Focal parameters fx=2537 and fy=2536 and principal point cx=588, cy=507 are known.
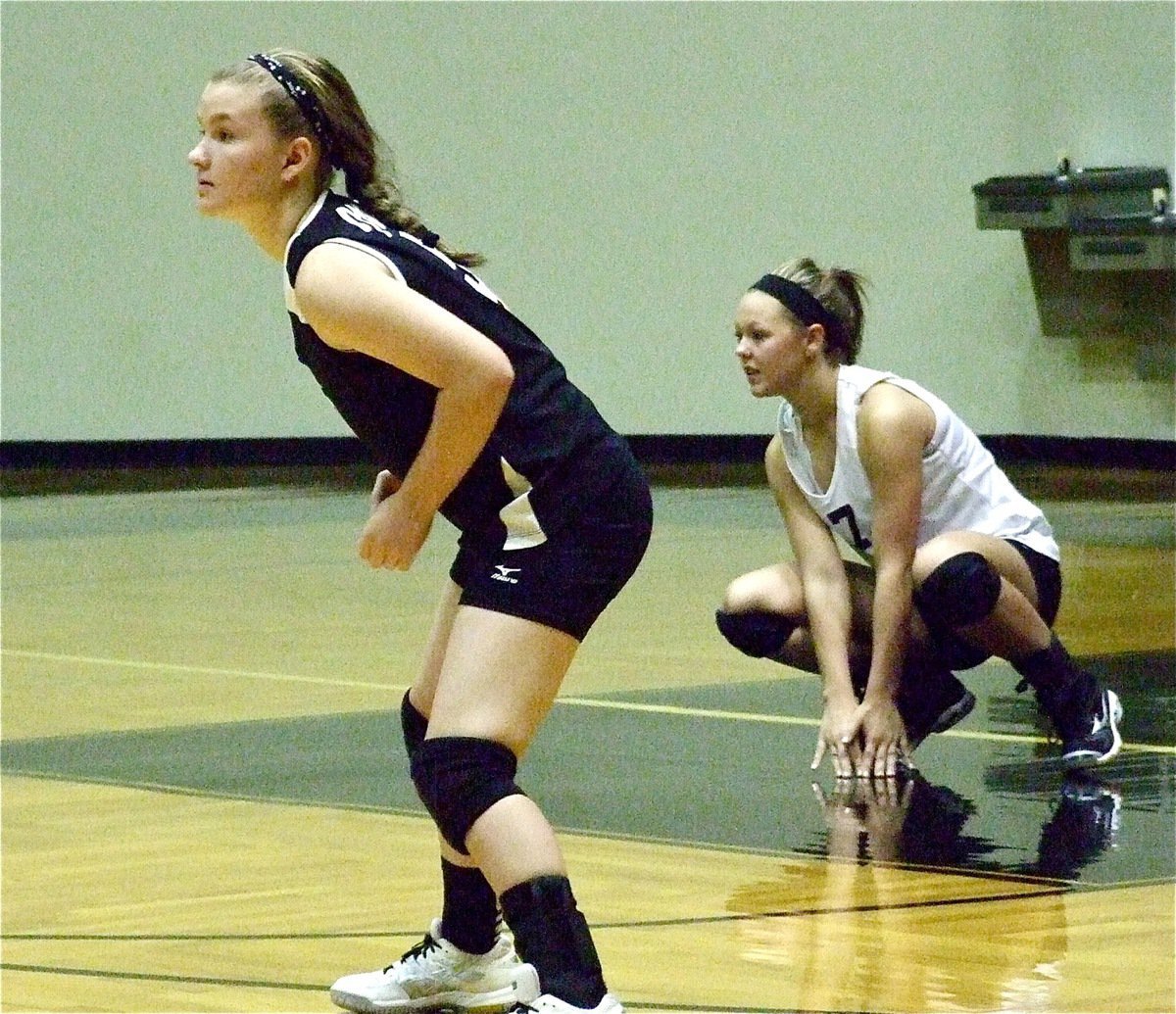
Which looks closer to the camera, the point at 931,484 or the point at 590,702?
the point at 931,484

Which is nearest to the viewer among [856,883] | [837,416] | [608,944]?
[608,944]

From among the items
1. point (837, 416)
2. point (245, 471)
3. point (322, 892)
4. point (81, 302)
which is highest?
point (837, 416)

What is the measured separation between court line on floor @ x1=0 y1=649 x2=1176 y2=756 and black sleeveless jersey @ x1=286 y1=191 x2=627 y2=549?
8.14 ft

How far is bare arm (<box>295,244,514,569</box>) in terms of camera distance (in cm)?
290

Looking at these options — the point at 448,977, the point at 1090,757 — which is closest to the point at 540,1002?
the point at 448,977

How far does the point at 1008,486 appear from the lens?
210 inches

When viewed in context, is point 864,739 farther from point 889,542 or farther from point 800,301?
point 800,301

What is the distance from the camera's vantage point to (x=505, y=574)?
119 inches

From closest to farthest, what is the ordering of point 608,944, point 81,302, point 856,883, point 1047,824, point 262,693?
1. point 608,944
2. point 856,883
3. point 1047,824
4. point 262,693
5. point 81,302

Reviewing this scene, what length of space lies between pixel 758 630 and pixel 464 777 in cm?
243

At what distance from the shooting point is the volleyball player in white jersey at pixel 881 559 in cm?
492

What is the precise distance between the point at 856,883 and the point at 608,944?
0.56m

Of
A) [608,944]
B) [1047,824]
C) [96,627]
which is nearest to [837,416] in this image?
[1047,824]

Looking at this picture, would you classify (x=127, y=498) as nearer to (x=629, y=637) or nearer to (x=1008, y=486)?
(x=629, y=637)
